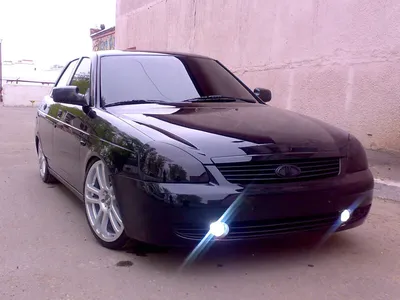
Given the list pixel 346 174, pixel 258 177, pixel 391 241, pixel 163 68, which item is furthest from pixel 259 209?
pixel 163 68

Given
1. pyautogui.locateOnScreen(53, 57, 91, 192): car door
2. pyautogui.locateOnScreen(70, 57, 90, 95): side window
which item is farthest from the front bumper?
pyautogui.locateOnScreen(70, 57, 90, 95): side window

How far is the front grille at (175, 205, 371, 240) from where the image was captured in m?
3.00

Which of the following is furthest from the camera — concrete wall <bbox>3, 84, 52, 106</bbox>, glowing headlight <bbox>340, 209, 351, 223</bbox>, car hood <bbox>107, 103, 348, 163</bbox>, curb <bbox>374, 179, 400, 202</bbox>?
concrete wall <bbox>3, 84, 52, 106</bbox>

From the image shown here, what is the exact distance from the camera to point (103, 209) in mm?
3652

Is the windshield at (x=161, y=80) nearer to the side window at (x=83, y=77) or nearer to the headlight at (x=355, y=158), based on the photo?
the side window at (x=83, y=77)

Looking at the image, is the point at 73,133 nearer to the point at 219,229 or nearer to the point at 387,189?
the point at 219,229

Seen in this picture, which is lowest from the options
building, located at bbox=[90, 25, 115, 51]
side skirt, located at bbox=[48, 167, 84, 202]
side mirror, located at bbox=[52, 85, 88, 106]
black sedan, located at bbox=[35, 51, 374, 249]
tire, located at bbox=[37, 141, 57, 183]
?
tire, located at bbox=[37, 141, 57, 183]

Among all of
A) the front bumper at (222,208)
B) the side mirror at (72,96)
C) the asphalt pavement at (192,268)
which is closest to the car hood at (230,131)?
the front bumper at (222,208)

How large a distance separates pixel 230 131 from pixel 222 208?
593 millimetres

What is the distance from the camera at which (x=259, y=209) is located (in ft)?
9.77

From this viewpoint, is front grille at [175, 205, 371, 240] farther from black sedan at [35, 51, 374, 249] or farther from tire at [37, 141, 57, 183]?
tire at [37, 141, 57, 183]

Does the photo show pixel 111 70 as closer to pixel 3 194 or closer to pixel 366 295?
pixel 3 194

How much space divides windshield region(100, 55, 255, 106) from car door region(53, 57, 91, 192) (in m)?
0.26

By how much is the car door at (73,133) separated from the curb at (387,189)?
3418 millimetres
